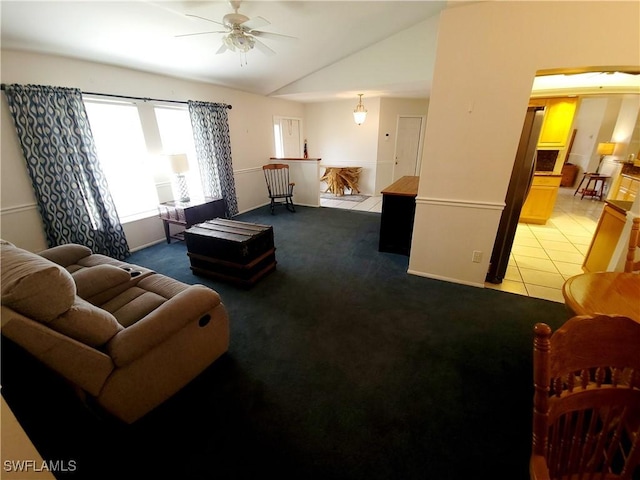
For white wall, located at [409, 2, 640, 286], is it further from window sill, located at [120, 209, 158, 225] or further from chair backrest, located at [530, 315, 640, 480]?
window sill, located at [120, 209, 158, 225]

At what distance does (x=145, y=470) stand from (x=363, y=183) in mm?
6947

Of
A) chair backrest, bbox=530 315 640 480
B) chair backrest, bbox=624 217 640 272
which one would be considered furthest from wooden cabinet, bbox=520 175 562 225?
chair backrest, bbox=530 315 640 480

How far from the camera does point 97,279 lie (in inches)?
75.2

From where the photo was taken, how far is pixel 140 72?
3701 mm

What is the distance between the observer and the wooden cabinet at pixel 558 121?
181 inches

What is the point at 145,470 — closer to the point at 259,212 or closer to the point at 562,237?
the point at 259,212

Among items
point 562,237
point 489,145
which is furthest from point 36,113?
point 562,237

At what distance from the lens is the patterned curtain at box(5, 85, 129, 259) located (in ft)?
9.04

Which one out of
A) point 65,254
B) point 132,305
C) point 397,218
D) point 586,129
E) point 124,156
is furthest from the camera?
point 586,129

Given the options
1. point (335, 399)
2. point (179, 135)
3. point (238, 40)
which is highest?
point (238, 40)

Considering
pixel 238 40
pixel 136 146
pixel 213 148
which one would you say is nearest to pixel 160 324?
pixel 238 40

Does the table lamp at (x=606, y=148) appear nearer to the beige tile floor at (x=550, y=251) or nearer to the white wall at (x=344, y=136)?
the beige tile floor at (x=550, y=251)

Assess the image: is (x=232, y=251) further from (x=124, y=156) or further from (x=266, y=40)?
(x=266, y=40)

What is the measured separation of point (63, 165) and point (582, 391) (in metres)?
4.50
